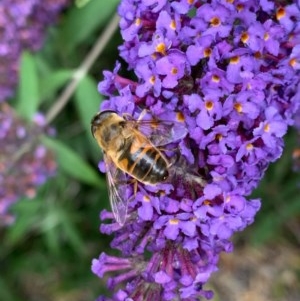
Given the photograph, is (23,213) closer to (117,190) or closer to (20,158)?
(20,158)

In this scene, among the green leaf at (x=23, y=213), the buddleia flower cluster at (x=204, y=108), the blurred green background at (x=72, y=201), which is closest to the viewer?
the buddleia flower cluster at (x=204, y=108)

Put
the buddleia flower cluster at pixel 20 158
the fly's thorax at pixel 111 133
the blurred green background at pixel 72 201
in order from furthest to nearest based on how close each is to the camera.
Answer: the blurred green background at pixel 72 201, the buddleia flower cluster at pixel 20 158, the fly's thorax at pixel 111 133

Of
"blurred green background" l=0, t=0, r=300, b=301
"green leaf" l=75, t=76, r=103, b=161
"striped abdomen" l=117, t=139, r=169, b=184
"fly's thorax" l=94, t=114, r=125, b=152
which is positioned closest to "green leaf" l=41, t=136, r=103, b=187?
"blurred green background" l=0, t=0, r=300, b=301

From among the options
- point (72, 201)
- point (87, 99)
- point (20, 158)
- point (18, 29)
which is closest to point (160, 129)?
point (87, 99)

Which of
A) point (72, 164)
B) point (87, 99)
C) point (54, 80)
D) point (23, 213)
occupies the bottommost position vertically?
point (23, 213)

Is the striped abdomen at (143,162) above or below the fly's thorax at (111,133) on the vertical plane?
below

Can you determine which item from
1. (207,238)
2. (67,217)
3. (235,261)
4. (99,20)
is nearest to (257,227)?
(235,261)

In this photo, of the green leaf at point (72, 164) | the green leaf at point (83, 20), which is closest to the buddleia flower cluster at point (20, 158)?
the green leaf at point (72, 164)

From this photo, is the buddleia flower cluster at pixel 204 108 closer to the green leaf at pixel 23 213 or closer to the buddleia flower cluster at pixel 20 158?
the buddleia flower cluster at pixel 20 158
